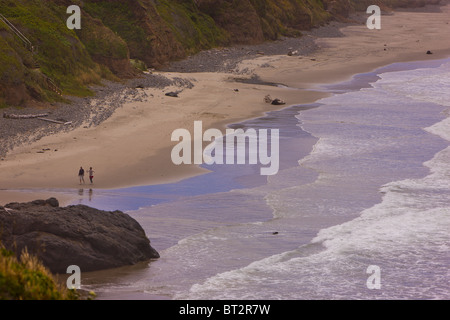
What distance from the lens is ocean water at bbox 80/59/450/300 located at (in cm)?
1268

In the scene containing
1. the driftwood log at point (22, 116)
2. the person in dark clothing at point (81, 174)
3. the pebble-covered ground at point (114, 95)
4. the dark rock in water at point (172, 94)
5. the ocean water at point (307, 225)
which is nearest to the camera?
the ocean water at point (307, 225)

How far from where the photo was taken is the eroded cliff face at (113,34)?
29719 millimetres

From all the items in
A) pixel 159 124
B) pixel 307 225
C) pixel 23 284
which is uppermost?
pixel 159 124

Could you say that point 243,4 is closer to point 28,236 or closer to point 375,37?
point 375,37

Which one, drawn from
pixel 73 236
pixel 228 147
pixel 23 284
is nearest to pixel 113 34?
pixel 228 147

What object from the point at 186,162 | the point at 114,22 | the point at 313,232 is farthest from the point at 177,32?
the point at 313,232

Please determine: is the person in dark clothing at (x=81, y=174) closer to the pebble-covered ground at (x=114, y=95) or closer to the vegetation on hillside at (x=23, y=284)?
the pebble-covered ground at (x=114, y=95)

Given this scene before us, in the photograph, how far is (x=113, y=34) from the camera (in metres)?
39.2

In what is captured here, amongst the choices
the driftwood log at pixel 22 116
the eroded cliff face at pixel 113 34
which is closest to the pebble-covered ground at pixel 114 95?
the driftwood log at pixel 22 116

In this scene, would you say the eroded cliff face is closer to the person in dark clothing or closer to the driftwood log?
the driftwood log

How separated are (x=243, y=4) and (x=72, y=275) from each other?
51.1m

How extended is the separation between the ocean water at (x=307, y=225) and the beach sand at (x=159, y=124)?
1.68 meters

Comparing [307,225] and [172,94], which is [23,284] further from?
[172,94]

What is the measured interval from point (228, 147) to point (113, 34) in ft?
54.4
